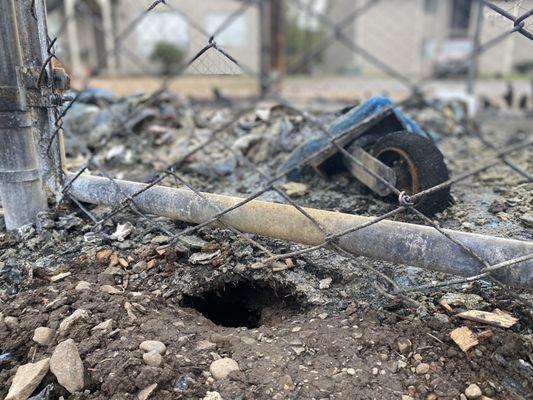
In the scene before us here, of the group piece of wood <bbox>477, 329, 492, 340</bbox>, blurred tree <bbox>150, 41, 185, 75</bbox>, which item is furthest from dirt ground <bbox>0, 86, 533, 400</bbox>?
blurred tree <bbox>150, 41, 185, 75</bbox>

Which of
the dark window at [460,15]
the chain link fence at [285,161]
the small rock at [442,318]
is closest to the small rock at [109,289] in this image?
the chain link fence at [285,161]

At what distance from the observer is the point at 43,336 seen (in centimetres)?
146

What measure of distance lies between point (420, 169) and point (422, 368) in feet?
3.63

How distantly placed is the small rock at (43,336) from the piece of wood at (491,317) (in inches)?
50.3

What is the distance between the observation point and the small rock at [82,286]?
168cm

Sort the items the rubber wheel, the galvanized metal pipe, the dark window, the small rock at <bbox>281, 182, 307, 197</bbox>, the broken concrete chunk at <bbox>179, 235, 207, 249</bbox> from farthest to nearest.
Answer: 1. the dark window
2. the small rock at <bbox>281, 182, 307, 197</bbox>
3. the rubber wheel
4. the broken concrete chunk at <bbox>179, 235, 207, 249</bbox>
5. the galvanized metal pipe

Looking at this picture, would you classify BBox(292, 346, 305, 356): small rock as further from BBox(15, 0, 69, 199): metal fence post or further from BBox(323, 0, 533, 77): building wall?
BBox(323, 0, 533, 77): building wall

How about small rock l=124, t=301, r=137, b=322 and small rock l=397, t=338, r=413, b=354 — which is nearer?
small rock l=397, t=338, r=413, b=354

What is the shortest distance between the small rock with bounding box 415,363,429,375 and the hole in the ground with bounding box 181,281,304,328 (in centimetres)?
47

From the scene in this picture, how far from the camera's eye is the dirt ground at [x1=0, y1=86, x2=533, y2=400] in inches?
50.8

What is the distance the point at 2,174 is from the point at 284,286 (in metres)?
1.22

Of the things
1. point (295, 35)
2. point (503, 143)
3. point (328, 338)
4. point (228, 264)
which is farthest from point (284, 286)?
point (295, 35)

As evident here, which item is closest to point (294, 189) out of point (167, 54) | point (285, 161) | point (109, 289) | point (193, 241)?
point (285, 161)

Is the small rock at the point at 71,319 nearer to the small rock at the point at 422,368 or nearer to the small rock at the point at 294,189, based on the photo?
the small rock at the point at 422,368
